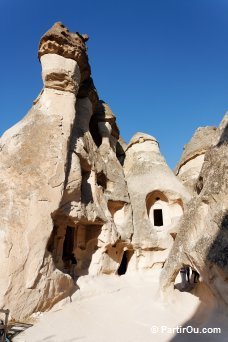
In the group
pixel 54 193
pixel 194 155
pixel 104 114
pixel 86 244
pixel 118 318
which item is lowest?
pixel 118 318

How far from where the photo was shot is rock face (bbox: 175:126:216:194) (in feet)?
53.4

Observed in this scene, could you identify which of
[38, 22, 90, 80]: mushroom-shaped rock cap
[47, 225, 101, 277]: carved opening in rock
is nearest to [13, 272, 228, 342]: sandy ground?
[47, 225, 101, 277]: carved opening in rock

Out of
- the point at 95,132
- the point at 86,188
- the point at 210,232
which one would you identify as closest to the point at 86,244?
the point at 86,188

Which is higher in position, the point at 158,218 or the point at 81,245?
the point at 158,218

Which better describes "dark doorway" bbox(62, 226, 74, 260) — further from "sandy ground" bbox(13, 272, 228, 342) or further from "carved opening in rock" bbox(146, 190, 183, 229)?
"carved opening in rock" bbox(146, 190, 183, 229)

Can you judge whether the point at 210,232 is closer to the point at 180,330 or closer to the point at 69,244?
the point at 180,330

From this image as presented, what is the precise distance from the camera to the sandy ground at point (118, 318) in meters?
5.53

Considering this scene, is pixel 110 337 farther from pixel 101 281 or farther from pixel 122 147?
pixel 122 147

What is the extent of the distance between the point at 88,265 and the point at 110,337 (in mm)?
4320

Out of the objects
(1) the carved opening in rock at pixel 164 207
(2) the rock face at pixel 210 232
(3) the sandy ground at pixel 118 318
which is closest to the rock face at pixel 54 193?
(3) the sandy ground at pixel 118 318

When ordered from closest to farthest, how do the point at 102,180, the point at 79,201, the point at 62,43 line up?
the point at 79,201
the point at 62,43
the point at 102,180

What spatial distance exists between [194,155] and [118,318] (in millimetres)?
11808

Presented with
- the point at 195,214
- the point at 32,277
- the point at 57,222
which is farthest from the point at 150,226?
the point at 32,277

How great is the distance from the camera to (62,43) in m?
10.0
